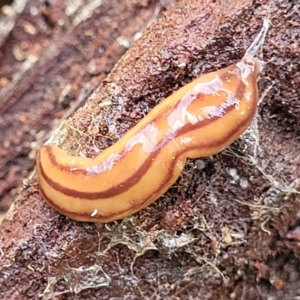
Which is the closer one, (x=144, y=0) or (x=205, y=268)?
(x=205, y=268)

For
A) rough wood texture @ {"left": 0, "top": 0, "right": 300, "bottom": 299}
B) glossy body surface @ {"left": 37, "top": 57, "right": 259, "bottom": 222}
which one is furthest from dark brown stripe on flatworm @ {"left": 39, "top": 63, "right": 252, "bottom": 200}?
rough wood texture @ {"left": 0, "top": 0, "right": 300, "bottom": 299}

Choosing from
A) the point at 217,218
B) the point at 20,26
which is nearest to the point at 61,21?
the point at 20,26

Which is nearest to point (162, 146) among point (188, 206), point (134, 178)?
point (134, 178)

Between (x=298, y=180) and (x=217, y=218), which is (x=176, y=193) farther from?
(x=298, y=180)

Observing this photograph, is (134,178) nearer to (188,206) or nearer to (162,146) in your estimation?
(162,146)

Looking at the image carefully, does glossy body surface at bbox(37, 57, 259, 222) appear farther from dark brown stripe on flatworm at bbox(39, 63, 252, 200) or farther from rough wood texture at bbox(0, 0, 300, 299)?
rough wood texture at bbox(0, 0, 300, 299)

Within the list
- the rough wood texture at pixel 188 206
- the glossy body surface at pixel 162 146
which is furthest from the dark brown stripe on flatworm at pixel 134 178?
the rough wood texture at pixel 188 206

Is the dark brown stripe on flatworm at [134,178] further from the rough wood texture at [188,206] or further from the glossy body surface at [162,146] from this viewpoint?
the rough wood texture at [188,206]
